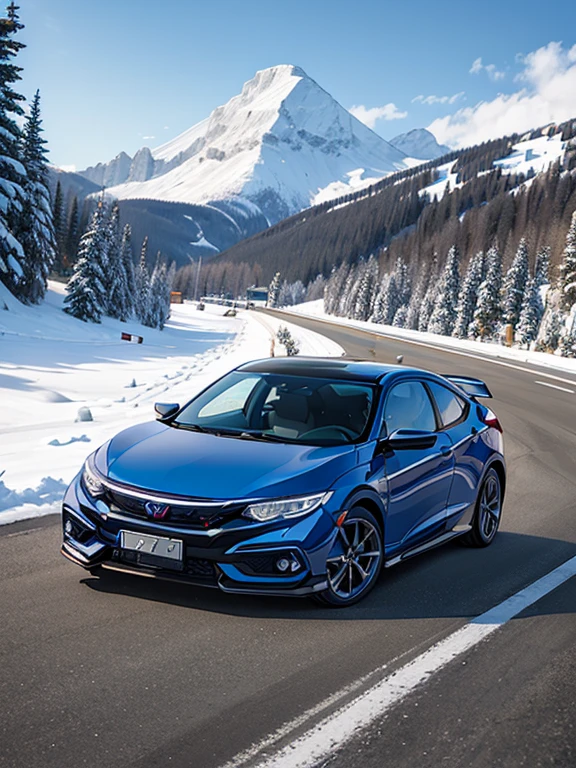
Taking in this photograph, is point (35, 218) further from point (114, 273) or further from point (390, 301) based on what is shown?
point (390, 301)

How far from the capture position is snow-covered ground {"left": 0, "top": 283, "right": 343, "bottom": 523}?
7836mm

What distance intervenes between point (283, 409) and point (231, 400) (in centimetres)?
51

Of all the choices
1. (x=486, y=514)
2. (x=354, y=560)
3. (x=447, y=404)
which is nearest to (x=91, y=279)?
(x=447, y=404)

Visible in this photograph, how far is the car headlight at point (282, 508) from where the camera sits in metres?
4.24

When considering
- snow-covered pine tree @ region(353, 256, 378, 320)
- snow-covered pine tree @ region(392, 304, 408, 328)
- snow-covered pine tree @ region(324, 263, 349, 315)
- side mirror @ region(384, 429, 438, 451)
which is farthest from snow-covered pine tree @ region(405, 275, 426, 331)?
side mirror @ region(384, 429, 438, 451)

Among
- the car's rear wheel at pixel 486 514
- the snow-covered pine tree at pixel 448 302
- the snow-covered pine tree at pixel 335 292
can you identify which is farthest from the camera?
the snow-covered pine tree at pixel 335 292

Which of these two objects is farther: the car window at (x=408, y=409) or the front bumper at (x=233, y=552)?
the car window at (x=408, y=409)

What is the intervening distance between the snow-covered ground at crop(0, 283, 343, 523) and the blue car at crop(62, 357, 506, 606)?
6.97 ft

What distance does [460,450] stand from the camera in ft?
19.9

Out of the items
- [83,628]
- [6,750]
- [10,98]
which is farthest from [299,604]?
[10,98]

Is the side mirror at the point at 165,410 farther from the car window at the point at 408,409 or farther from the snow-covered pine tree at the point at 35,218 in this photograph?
the snow-covered pine tree at the point at 35,218

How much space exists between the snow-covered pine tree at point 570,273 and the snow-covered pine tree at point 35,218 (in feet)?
113

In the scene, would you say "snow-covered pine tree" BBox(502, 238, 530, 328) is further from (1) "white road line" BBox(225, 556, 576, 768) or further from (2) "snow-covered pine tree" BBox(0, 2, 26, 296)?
(1) "white road line" BBox(225, 556, 576, 768)

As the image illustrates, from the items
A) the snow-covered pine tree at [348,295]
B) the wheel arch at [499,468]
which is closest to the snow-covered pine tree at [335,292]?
the snow-covered pine tree at [348,295]
